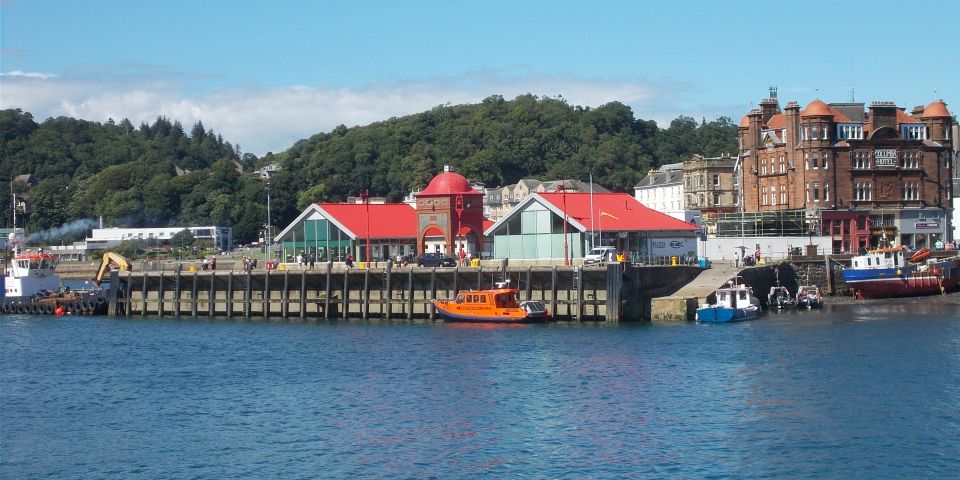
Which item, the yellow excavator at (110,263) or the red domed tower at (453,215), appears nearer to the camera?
the red domed tower at (453,215)

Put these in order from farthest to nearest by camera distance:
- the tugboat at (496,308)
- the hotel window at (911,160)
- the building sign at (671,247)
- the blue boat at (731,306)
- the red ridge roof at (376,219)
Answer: the hotel window at (911,160), the red ridge roof at (376,219), the building sign at (671,247), the tugboat at (496,308), the blue boat at (731,306)

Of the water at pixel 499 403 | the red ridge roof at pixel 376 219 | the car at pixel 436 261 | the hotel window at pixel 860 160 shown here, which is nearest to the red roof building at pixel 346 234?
the red ridge roof at pixel 376 219

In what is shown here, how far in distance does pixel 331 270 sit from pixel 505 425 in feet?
123

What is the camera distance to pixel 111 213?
7229 inches

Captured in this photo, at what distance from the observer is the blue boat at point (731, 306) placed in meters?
68.2

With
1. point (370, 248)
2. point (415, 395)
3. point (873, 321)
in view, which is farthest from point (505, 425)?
point (370, 248)

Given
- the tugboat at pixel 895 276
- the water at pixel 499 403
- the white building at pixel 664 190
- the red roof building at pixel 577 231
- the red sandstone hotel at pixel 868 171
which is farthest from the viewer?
the white building at pixel 664 190

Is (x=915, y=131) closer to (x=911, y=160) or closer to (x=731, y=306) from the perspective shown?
(x=911, y=160)

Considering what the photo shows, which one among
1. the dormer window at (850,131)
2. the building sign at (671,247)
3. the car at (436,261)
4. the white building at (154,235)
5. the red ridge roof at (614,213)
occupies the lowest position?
the car at (436,261)

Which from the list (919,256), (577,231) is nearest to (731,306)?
(577,231)

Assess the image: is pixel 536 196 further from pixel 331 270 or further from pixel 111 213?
pixel 111 213

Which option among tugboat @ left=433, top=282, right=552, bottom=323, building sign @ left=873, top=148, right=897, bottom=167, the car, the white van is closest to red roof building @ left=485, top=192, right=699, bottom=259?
the white van

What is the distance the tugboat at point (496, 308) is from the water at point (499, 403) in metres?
2.55

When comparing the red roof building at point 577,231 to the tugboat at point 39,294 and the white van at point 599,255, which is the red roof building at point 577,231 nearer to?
the white van at point 599,255
